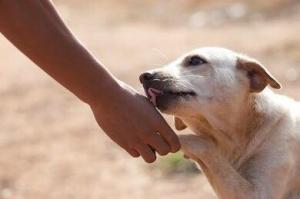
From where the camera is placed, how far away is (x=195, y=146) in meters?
4.00

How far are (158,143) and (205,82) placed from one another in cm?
68

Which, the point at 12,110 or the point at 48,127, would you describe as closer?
the point at 48,127

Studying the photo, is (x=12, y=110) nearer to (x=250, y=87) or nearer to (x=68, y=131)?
(x=68, y=131)

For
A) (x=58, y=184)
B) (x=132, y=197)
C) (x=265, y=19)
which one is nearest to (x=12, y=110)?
(x=58, y=184)

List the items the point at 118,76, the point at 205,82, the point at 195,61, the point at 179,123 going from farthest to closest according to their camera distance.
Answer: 1. the point at 118,76
2. the point at 179,123
3. the point at 195,61
4. the point at 205,82

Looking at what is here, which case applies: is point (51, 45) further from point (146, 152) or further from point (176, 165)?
point (176, 165)

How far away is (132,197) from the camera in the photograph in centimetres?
626

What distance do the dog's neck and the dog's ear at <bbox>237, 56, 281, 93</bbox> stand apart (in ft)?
0.25

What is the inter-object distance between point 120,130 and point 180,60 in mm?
855

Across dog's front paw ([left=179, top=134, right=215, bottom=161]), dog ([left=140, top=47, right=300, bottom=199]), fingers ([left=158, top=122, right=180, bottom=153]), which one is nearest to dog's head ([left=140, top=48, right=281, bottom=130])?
dog ([left=140, top=47, right=300, bottom=199])

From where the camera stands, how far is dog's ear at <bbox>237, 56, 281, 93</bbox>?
4.11 metres

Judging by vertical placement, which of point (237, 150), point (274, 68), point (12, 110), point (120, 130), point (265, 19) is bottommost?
point (265, 19)

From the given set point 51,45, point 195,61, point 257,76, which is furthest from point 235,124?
point 51,45

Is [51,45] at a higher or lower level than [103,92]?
higher
